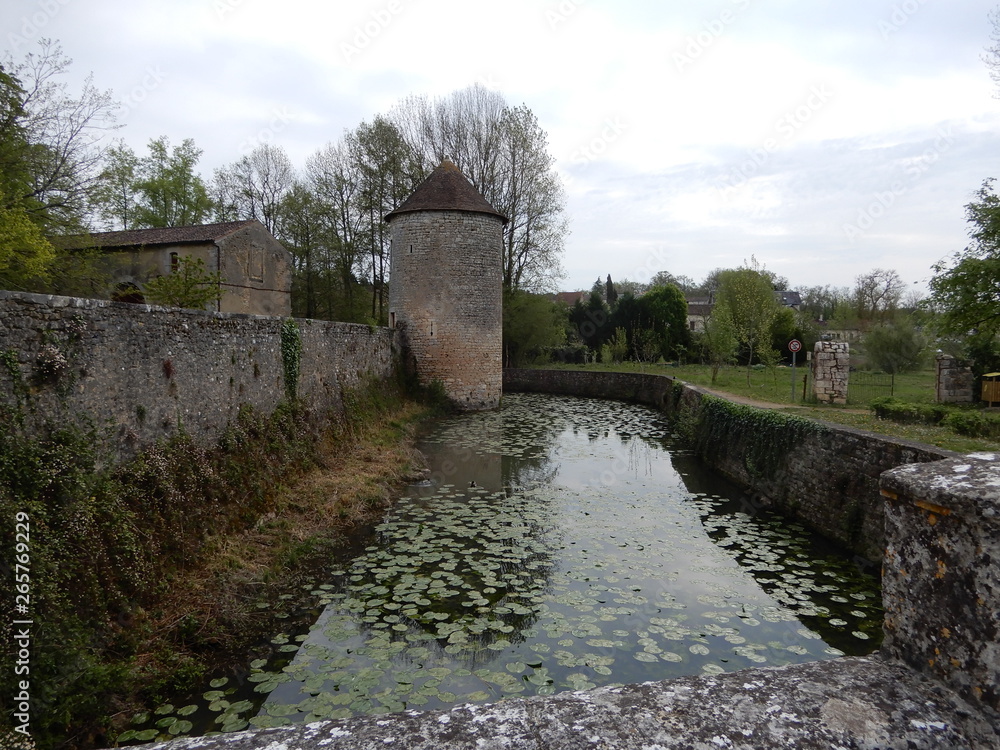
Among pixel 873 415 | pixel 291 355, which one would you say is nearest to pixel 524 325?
pixel 873 415

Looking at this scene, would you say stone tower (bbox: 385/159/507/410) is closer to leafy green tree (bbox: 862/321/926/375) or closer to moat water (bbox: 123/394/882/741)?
moat water (bbox: 123/394/882/741)

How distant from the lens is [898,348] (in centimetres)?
2838

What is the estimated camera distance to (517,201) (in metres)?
29.2

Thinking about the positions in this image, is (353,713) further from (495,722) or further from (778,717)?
(778,717)

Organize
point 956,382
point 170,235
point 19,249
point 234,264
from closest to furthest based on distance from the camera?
point 19,249
point 956,382
point 234,264
point 170,235

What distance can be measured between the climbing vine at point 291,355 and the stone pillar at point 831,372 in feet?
42.2

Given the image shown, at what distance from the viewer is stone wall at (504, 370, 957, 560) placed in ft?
23.9

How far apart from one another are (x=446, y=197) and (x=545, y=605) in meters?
16.3

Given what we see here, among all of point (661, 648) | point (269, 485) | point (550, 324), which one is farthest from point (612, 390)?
point (661, 648)

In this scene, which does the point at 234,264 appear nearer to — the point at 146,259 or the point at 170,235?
the point at 170,235

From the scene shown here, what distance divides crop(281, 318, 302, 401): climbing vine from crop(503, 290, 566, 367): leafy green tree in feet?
65.9

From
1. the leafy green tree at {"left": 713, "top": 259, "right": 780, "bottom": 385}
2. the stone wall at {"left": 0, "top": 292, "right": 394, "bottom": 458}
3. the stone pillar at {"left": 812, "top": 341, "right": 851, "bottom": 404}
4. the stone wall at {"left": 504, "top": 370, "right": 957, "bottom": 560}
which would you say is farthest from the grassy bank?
the leafy green tree at {"left": 713, "top": 259, "right": 780, "bottom": 385}

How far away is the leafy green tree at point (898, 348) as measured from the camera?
92.7 ft

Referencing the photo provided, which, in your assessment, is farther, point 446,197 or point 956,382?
point 446,197
